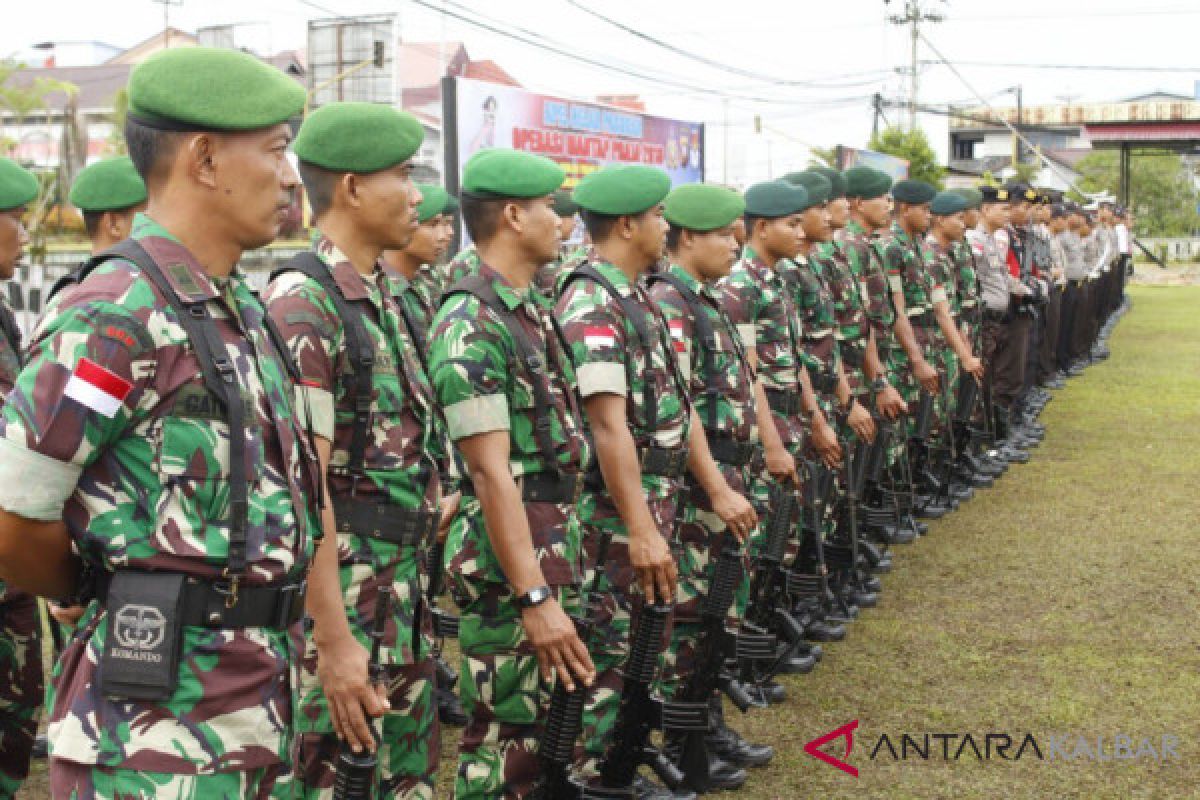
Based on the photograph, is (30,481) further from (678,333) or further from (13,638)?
(678,333)

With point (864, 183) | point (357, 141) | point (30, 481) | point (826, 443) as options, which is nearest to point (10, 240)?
point (357, 141)

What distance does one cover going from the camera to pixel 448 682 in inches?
220

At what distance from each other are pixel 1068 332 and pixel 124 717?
618 inches

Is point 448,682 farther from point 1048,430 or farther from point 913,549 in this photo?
point 1048,430

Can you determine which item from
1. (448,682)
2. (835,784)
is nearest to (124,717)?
(835,784)

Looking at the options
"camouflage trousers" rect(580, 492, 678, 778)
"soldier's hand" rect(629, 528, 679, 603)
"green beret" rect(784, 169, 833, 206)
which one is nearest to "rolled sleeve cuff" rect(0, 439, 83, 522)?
"soldier's hand" rect(629, 528, 679, 603)

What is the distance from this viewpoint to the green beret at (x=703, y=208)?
4.82 meters

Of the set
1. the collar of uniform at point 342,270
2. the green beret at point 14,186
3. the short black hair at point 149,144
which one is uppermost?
the green beret at point 14,186

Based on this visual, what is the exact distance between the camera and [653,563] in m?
3.98

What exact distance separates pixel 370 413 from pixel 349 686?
0.67 meters

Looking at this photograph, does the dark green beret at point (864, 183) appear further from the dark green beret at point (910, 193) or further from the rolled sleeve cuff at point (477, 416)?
the rolled sleeve cuff at point (477, 416)

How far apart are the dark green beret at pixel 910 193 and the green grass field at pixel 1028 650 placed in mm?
2142

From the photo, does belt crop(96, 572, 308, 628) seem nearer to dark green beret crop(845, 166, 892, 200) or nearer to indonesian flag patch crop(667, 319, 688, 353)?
indonesian flag patch crop(667, 319, 688, 353)

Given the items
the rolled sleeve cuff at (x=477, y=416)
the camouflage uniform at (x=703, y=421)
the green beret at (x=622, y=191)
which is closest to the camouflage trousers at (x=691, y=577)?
the camouflage uniform at (x=703, y=421)
